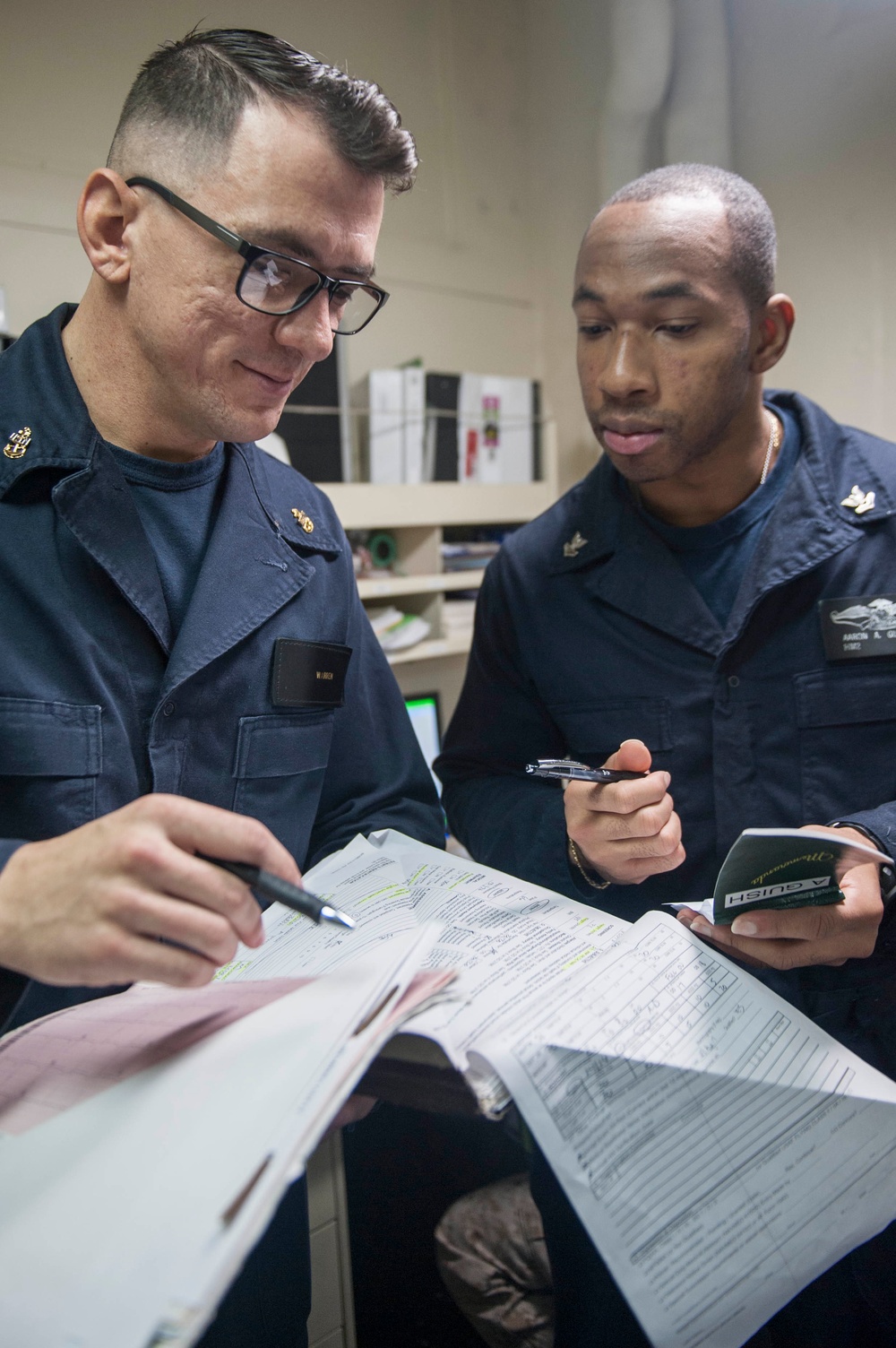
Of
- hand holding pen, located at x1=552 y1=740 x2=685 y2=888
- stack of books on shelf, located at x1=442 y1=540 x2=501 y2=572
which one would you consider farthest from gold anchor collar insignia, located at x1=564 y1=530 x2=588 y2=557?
stack of books on shelf, located at x1=442 y1=540 x2=501 y2=572

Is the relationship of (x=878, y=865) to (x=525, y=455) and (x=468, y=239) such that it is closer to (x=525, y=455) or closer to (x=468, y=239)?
(x=525, y=455)

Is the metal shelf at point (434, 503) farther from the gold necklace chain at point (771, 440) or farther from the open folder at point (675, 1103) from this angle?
the open folder at point (675, 1103)

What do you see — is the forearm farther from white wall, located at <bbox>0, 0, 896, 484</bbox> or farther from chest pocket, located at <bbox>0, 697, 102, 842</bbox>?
→ white wall, located at <bbox>0, 0, 896, 484</bbox>

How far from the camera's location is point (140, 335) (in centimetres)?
100

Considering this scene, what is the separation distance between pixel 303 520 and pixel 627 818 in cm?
59

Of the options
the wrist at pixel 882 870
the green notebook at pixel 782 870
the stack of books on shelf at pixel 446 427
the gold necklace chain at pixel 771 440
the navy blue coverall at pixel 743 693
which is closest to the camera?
the green notebook at pixel 782 870

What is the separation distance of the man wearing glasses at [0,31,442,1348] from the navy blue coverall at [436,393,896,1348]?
0.43 metres

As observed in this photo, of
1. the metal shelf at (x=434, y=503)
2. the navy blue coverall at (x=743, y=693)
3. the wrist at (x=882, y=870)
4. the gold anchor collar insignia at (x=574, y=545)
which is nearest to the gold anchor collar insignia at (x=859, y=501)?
the navy blue coverall at (x=743, y=693)

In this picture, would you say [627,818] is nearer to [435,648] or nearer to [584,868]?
[584,868]

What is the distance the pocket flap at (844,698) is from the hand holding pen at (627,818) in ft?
1.14

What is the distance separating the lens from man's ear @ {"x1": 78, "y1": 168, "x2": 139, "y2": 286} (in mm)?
993

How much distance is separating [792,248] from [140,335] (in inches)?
75.1

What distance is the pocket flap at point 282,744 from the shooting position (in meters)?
1.08

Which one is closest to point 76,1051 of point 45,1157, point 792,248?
point 45,1157
